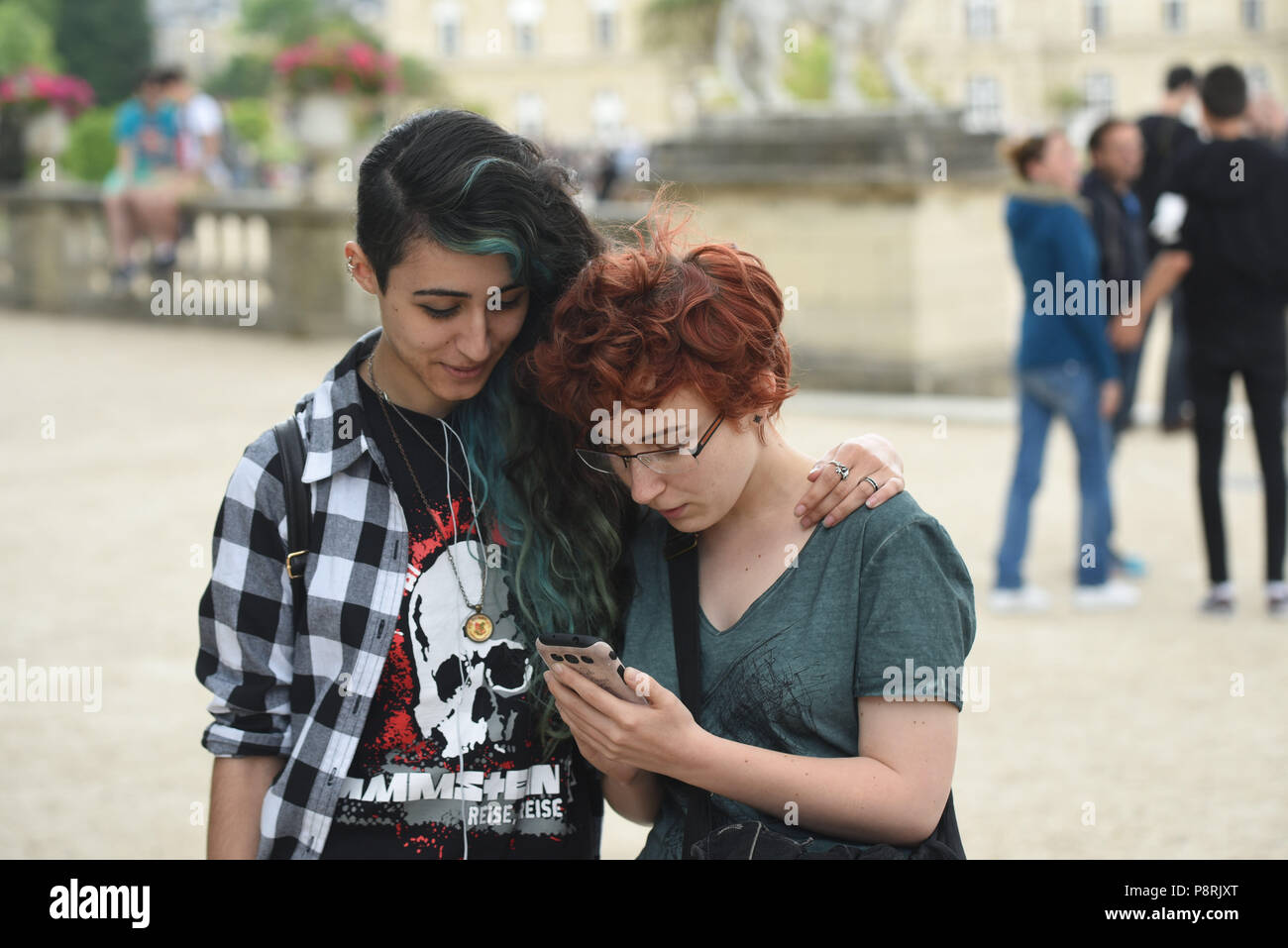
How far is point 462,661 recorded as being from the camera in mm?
2225

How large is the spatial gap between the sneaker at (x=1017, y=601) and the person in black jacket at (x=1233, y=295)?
0.65 metres

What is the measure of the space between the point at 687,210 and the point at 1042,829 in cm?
272

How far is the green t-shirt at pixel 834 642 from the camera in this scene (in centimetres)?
199

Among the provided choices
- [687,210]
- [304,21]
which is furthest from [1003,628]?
[304,21]

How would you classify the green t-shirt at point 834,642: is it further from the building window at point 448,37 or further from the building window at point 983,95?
the building window at point 448,37

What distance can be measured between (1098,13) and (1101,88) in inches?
101

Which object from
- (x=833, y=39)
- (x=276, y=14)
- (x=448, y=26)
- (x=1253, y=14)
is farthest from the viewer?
(x=276, y=14)

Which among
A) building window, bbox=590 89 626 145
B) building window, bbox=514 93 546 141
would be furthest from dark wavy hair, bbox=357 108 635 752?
building window, bbox=514 93 546 141

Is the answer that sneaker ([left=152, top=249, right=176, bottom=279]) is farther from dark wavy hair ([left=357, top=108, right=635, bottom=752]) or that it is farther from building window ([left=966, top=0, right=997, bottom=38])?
building window ([left=966, top=0, right=997, bottom=38])

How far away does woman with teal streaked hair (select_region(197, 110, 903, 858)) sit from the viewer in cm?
217

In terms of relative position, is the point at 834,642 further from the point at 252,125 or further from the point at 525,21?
the point at 525,21

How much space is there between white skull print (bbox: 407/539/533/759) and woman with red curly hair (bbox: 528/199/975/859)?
182mm

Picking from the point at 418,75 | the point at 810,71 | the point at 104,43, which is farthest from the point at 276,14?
the point at 810,71

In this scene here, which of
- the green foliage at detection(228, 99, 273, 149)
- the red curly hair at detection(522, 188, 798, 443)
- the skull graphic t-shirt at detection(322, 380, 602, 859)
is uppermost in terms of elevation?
the green foliage at detection(228, 99, 273, 149)
